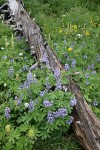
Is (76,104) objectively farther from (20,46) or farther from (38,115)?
(20,46)

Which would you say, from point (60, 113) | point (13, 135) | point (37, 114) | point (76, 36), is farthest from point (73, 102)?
point (76, 36)

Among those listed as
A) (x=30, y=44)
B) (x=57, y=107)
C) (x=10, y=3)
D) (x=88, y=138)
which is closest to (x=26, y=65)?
(x=30, y=44)

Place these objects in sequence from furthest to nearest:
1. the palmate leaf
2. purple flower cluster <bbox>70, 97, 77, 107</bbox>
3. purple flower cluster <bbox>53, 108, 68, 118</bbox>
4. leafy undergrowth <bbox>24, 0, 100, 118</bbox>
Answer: leafy undergrowth <bbox>24, 0, 100, 118</bbox> → purple flower cluster <bbox>70, 97, 77, 107</bbox> → purple flower cluster <bbox>53, 108, 68, 118</bbox> → the palmate leaf

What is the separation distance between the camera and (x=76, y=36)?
7.84 metres

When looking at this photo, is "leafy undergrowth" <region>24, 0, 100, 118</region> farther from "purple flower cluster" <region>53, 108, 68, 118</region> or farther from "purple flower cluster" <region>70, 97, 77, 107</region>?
"purple flower cluster" <region>53, 108, 68, 118</region>

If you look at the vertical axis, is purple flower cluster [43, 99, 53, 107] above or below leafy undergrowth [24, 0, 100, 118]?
above

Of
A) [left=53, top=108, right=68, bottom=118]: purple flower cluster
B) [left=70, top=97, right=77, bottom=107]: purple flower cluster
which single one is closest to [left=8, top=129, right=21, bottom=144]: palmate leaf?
[left=53, top=108, right=68, bottom=118]: purple flower cluster

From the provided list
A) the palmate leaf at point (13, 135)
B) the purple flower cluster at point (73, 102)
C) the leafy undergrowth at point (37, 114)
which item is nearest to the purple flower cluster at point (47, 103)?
the leafy undergrowth at point (37, 114)

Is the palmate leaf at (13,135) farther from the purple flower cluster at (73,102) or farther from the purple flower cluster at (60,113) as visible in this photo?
the purple flower cluster at (73,102)

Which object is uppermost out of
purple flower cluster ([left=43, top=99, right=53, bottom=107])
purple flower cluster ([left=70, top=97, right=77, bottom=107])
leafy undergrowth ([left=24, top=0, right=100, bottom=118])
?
purple flower cluster ([left=43, top=99, right=53, bottom=107])

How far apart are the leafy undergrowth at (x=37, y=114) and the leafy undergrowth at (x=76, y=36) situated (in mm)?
539

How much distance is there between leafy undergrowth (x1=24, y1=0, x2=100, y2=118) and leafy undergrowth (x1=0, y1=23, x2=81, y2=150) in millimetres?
539

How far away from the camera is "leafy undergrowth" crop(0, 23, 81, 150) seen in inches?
160

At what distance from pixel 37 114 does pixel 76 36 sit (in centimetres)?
407
